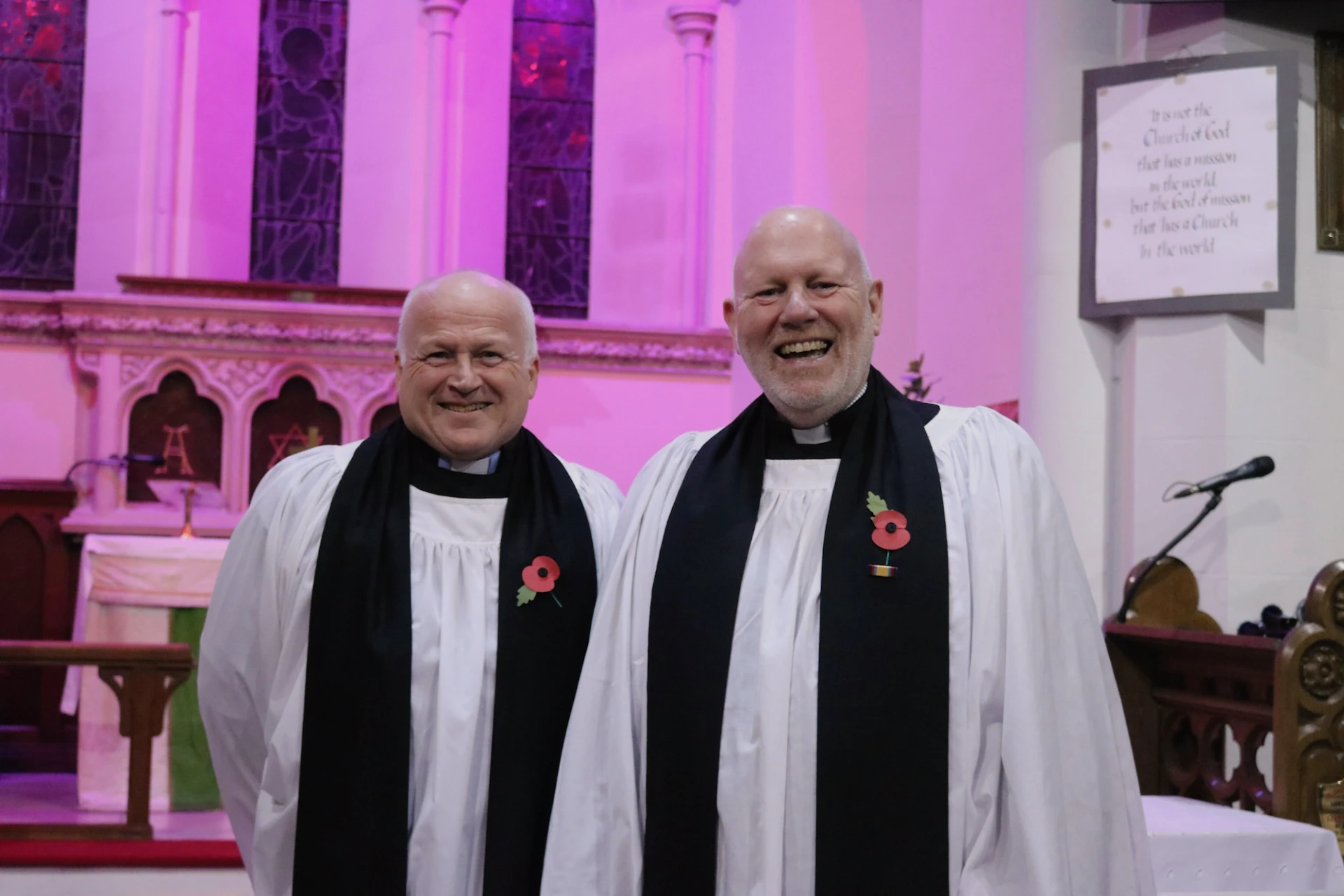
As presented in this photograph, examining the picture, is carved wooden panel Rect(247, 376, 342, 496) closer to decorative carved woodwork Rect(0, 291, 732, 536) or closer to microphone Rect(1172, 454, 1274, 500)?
decorative carved woodwork Rect(0, 291, 732, 536)

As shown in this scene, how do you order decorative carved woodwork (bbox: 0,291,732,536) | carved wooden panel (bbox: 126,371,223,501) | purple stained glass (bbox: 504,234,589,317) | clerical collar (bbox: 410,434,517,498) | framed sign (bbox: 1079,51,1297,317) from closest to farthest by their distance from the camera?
clerical collar (bbox: 410,434,517,498) → framed sign (bbox: 1079,51,1297,317) → decorative carved woodwork (bbox: 0,291,732,536) → carved wooden panel (bbox: 126,371,223,501) → purple stained glass (bbox: 504,234,589,317)

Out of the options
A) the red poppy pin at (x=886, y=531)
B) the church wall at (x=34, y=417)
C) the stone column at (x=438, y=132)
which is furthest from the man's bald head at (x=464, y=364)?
the stone column at (x=438, y=132)

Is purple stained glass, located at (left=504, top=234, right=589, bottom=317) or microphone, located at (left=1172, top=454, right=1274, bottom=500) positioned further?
purple stained glass, located at (left=504, top=234, right=589, bottom=317)

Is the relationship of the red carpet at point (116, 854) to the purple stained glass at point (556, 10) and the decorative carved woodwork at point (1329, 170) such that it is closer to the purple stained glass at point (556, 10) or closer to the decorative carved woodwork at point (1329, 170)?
the decorative carved woodwork at point (1329, 170)

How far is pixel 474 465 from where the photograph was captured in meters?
2.84

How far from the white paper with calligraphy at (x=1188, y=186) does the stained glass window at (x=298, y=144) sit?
5906 millimetres

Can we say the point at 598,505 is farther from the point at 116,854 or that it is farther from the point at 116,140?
the point at 116,140

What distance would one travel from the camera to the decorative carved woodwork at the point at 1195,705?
3779 millimetres

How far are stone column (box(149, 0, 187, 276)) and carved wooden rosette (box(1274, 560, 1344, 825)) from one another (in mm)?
7394

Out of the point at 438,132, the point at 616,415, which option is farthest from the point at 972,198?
the point at 438,132

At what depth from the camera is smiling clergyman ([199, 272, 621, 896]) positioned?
2580 millimetres

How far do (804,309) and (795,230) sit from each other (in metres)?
0.15

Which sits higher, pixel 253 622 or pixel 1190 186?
pixel 1190 186

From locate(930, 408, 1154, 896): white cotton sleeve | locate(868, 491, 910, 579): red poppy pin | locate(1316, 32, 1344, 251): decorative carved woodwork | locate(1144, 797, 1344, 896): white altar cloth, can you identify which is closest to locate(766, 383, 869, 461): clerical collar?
locate(868, 491, 910, 579): red poppy pin
